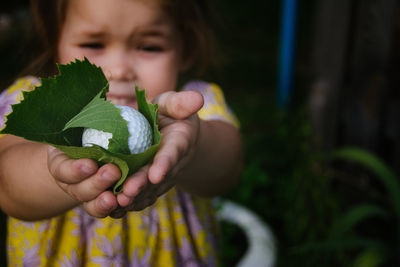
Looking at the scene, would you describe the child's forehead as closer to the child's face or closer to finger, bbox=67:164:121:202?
the child's face

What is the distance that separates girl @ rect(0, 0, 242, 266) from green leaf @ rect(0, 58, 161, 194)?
0.04m

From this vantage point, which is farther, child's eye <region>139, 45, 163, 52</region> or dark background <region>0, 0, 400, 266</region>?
dark background <region>0, 0, 400, 266</region>

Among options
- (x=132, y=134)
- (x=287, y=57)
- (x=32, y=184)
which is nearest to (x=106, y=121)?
(x=132, y=134)

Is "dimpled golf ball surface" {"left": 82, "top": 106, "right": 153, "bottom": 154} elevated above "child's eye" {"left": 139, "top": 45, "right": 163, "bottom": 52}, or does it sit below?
below

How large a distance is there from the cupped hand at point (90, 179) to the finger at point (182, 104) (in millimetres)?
167

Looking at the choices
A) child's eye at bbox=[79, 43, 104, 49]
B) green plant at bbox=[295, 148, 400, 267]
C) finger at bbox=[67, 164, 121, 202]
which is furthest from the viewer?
green plant at bbox=[295, 148, 400, 267]

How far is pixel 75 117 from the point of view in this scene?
0.60m

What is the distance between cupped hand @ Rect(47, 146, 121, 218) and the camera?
54 centimetres

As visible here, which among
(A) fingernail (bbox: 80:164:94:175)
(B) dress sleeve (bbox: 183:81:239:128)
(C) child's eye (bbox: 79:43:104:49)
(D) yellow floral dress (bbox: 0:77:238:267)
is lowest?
(D) yellow floral dress (bbox: 0:77:238:267)

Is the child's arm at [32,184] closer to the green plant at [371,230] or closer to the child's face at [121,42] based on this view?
the child's face at [121,42]

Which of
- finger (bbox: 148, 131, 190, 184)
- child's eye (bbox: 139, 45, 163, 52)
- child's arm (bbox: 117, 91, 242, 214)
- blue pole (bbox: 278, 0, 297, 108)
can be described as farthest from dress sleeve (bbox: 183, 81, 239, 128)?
blue pole (bbox: 278, 0, 297, 108)

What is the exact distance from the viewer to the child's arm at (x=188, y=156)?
0.56 meters

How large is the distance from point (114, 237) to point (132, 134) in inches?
14.5

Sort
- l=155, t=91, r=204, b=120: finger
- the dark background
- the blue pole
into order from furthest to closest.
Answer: the blue pole, the dark background, l=155, t=91, r=204, b=120: finger
